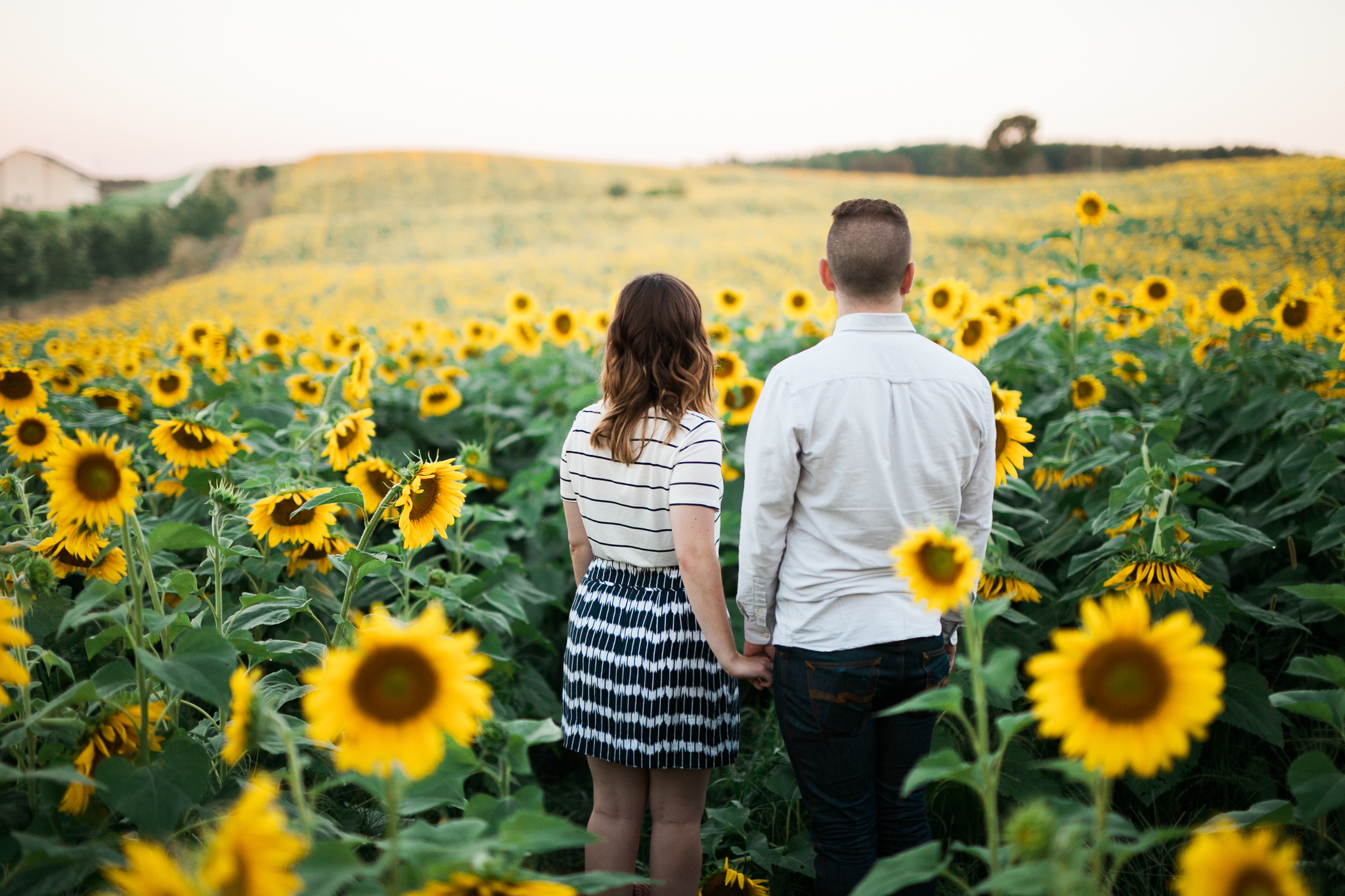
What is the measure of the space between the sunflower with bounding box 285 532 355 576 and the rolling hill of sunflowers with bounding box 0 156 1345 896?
1cm

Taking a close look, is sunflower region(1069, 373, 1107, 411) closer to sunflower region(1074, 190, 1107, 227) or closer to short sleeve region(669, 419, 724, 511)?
sunflower region(1074, 190, 1107, 227)

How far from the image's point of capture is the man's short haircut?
6.31 ft

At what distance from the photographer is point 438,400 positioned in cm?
464

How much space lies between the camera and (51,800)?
1.45m

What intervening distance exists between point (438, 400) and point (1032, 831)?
4.18 m

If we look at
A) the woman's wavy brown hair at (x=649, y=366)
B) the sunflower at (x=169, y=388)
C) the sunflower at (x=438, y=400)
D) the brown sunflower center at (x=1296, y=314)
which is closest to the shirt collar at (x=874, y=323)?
the woman's wavy brown hair at (x=649, y=366)

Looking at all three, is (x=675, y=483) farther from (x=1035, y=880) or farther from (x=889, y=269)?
(x=1035, y=880)

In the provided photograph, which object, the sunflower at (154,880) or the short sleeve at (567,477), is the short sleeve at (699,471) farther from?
the sunflower at (154,880)

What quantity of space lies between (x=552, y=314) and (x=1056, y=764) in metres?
4.75

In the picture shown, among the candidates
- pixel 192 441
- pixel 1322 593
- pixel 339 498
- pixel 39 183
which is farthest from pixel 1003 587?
pixel 39 183

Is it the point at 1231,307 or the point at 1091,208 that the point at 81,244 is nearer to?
the point at 1091,208

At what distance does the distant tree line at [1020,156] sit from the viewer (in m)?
9.12

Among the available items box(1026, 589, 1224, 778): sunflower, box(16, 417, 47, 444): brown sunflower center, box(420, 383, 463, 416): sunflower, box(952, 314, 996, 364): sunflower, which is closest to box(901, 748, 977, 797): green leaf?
box(1026, 589, 1224, 778): sunflower

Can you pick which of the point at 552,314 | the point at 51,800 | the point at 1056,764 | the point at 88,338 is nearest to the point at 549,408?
the point at 552,314
